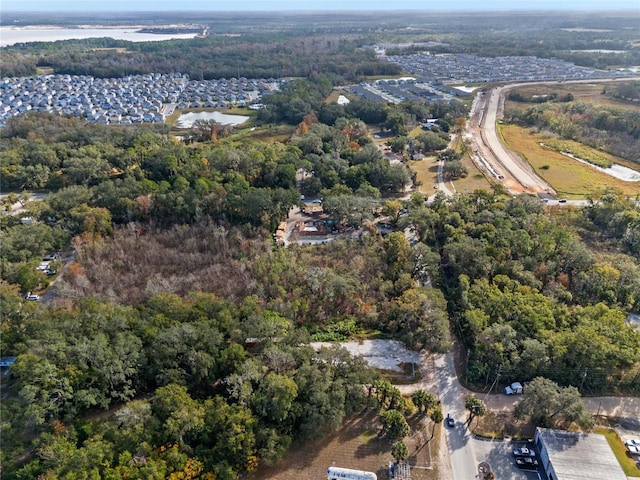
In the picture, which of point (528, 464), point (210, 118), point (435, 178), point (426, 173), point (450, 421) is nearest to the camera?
point (528, 464)

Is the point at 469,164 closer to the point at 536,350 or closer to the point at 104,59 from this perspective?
the point at 536,350

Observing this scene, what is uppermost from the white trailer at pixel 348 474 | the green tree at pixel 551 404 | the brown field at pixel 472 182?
the brown field at pixel 472 182

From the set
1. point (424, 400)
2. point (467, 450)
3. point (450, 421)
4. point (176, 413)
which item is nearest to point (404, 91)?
point (424, 400)

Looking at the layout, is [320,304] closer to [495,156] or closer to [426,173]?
[426,173]

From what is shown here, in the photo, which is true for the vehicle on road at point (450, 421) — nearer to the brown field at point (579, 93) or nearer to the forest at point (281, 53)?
the brown field at point (579, 93)

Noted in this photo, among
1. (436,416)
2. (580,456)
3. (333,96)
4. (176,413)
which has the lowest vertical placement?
(580,456)

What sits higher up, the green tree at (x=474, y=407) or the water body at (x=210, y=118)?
the water body at (x=210, y=118)

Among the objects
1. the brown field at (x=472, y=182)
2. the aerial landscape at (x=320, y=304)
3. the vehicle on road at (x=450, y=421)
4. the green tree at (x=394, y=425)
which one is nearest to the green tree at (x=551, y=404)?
the aerial landscape at (x=320, y=304)
